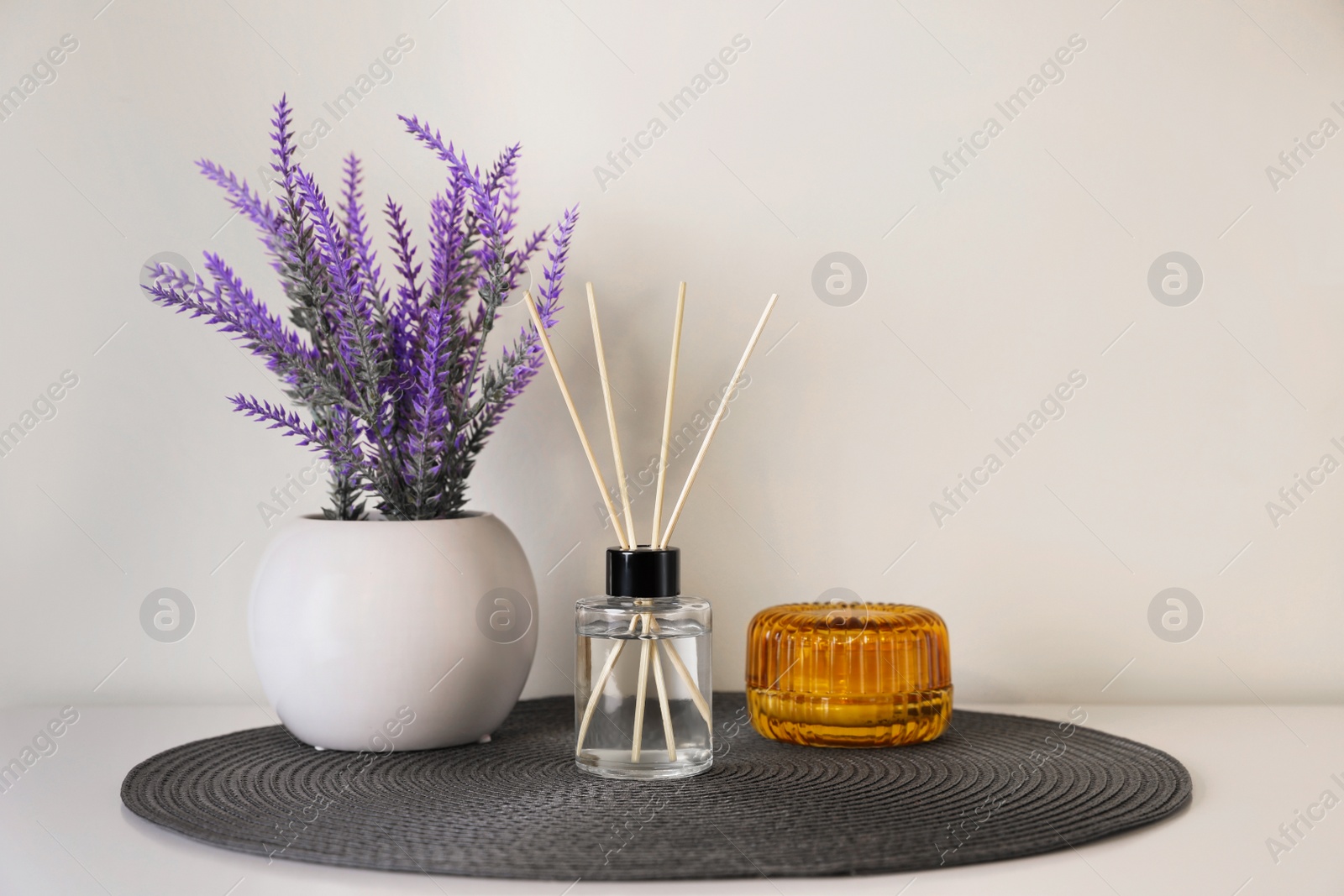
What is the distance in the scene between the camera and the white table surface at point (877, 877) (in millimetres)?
573

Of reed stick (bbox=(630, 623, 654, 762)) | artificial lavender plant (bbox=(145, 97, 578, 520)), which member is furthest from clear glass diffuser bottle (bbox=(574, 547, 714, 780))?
artificial lavender plant (bbox=(145, 97, 578, 520))

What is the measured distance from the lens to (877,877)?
0.59 meters

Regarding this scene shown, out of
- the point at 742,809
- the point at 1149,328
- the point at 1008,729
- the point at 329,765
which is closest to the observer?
the point at 742,809

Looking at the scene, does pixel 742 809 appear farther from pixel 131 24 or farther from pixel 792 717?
pixel 131 24

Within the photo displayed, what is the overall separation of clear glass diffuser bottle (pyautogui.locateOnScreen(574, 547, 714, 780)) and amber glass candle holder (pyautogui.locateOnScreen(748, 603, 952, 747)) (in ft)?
0.29

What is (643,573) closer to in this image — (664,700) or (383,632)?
(664,700)

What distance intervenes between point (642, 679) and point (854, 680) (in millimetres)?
171

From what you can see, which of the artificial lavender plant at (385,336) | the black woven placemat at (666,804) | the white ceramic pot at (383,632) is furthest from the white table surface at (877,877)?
the artificial lavender plant at (385,336)

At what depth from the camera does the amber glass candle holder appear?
836 millimetres

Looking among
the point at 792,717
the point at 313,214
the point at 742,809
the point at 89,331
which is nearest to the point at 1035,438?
the point at 792,717

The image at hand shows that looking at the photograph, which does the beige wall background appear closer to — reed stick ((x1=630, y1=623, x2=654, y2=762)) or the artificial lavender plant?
the artificial lavender plant

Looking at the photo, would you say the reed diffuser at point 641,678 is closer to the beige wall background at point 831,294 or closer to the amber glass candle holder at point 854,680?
the amber glass candle holder at point 854,680

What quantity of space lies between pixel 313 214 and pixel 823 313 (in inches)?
17.6

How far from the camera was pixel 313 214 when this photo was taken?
0.82 meters
